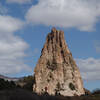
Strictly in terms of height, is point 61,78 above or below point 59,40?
below

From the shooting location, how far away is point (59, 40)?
319 ft

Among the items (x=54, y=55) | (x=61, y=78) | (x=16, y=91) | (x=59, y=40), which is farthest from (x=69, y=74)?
(x=16, y=91)

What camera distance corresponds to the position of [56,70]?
88.8 meters

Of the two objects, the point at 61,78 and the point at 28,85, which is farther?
the point at 28,85

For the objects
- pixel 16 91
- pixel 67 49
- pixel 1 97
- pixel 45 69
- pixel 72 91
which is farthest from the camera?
pixel 67 49

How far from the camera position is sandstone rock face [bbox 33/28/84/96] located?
3356 inches

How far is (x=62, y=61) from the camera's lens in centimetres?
9250

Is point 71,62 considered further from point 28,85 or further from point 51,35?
point 28,85

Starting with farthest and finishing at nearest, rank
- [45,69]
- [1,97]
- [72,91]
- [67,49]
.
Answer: [67,49]
[45,69]
[72,91]
[1,97]

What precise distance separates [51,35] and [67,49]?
883cm

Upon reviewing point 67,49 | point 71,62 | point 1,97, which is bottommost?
point 1,97

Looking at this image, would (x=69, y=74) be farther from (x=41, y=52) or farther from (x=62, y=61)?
(x=41, y=52)

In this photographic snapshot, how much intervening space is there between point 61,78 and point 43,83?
277 inches

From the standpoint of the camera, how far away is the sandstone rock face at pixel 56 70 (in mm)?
85250
